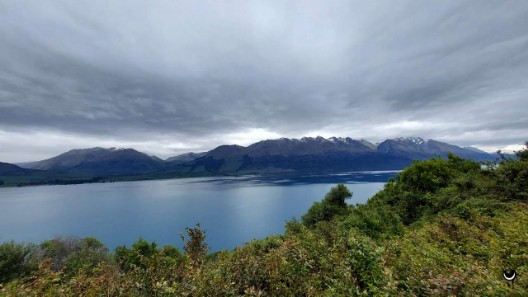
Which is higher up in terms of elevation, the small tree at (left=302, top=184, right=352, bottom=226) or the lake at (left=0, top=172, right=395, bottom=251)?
the small tree at (left=302, top=184, right=352, bottom=226)

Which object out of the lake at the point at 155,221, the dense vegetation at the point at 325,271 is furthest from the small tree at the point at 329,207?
the lake at the point at 155,221

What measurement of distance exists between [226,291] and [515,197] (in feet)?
77.7

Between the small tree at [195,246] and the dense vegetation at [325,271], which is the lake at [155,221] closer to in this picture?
the small tree at [195,246]

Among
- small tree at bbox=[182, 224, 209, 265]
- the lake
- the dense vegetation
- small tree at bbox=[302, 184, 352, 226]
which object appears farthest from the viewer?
the lake

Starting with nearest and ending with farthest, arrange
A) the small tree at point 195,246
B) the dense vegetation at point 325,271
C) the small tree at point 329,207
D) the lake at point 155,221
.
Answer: the dense vegetation at point 325,271, the small tree at point 195,246, the small tree at point 329,207, the lake at point 155,221

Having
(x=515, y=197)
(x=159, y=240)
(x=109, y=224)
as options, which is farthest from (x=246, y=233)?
(x=515, y=197)

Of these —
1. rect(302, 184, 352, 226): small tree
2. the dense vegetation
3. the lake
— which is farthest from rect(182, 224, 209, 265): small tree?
the lake

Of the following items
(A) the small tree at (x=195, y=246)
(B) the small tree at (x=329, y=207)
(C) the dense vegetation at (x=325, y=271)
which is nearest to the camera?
(C) the dense vegetation at (x=325, y=271)

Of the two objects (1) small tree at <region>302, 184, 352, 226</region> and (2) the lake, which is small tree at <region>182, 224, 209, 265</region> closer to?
(1) small tree at <region>302, 184, 352, 226</region>

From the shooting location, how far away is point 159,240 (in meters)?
65.4

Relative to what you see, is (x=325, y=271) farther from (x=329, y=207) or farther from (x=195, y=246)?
(x=329, y=207)

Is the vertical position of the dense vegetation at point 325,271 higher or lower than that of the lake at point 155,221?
higher

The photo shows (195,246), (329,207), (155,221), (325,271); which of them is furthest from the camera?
(155,221)

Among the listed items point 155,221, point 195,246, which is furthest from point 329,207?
point 155,221
